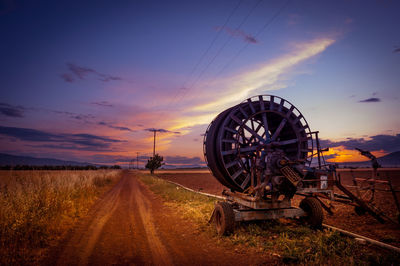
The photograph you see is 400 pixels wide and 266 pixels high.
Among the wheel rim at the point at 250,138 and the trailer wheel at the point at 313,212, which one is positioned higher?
the wheel rim at the point at 250,138

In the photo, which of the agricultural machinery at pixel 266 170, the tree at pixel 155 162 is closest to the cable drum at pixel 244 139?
the agricultural machinery at pixel 266 170

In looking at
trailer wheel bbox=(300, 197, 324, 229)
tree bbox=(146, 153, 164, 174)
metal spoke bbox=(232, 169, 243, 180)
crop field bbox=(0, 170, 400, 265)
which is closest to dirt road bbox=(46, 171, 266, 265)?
crop field bbox=(0, 170, 400, 265)

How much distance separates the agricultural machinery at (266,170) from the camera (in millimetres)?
6730

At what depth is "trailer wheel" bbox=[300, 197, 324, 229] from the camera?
7188 mm

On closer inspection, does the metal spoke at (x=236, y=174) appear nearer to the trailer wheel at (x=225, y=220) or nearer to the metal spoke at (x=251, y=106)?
the trailer wheel at (x=225, y=220)

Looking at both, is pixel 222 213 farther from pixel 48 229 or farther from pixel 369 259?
pixel 48 229

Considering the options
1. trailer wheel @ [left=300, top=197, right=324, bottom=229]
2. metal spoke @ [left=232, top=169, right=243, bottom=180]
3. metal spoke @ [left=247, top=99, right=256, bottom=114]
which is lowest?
trailer wheel @ [left=300, top=197, right=324, bottom=229]

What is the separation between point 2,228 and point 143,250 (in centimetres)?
364

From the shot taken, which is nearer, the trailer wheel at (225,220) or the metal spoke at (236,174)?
the trailer wheel at (225,220)

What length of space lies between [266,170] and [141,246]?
4.19m

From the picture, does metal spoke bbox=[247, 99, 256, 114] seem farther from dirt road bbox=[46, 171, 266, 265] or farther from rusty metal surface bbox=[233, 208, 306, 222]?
dirt road bbox=[46, 171, 266, 265]

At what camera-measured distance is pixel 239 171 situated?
815 cm

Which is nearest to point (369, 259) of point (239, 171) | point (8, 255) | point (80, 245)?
point (239, 171)

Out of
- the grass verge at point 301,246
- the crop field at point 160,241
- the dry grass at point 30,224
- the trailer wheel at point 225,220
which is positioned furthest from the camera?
the trailer wheel at point 225,220
